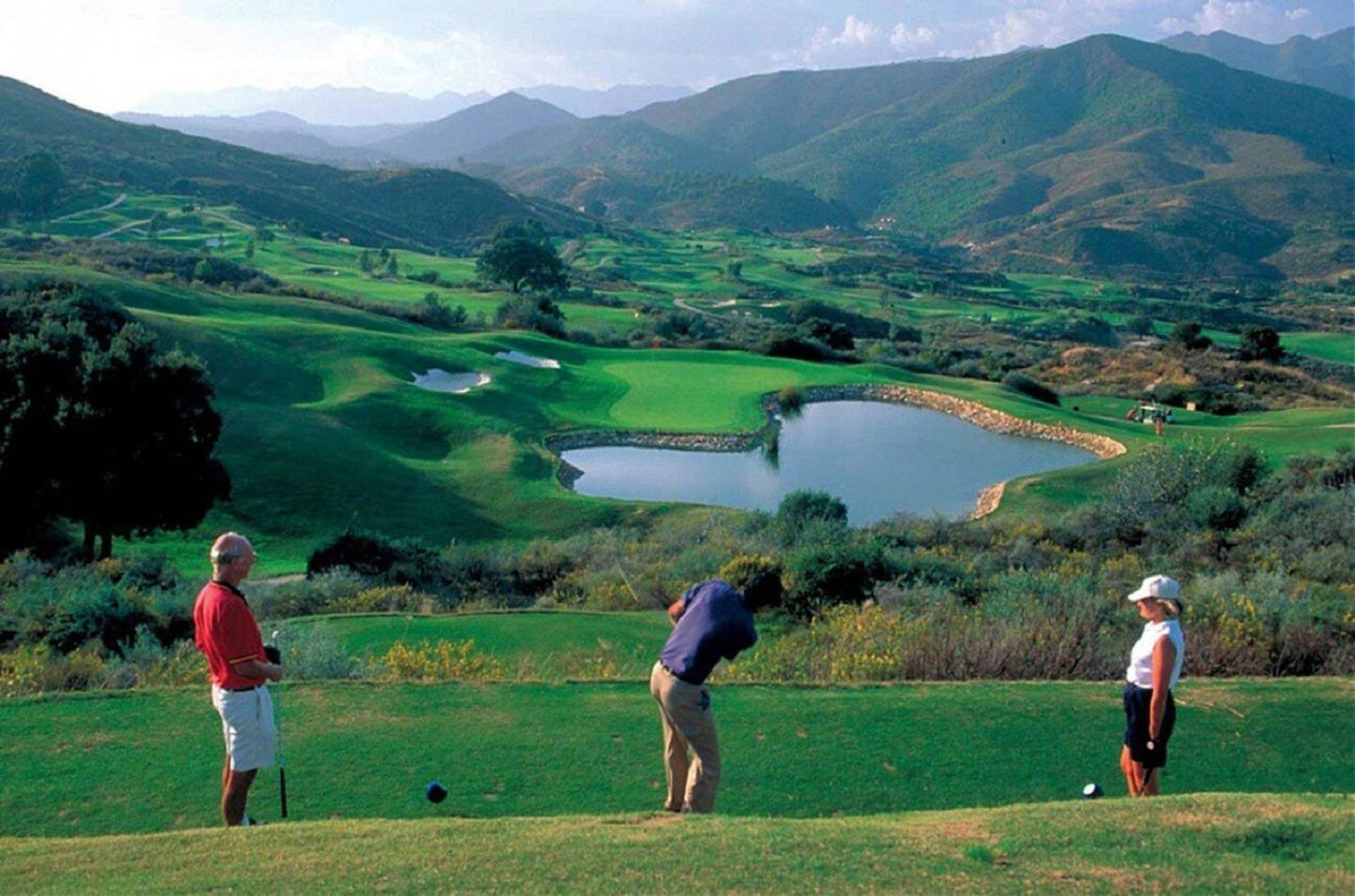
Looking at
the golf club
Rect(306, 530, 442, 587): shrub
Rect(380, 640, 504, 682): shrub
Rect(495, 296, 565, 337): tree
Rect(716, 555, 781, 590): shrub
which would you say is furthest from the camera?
Rect(495, 296, 565, 337): tree

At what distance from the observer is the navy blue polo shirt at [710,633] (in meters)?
→ 6.99

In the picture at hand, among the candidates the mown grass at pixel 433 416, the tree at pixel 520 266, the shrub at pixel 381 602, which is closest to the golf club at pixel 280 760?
the shrub at pixel 381 602

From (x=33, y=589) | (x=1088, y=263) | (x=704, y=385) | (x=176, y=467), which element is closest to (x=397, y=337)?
(x=704, y=385)

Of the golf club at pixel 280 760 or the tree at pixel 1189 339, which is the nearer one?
the golf club at pixel 280 760

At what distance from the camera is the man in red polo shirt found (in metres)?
7.02

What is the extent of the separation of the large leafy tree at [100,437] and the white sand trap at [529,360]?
2178 centimetres

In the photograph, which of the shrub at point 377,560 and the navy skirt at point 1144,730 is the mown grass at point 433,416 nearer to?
the shrub at point 377,560

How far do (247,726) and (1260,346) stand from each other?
74475 mm

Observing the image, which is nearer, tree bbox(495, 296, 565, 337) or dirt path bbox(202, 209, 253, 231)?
tree bbox(495, 296, 565, 337)

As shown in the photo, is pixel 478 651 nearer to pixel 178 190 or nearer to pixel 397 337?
pixel 397 337

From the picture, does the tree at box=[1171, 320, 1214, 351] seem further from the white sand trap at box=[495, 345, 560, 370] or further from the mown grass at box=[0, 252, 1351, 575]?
the white sand trap at box=[495, 345, 560, 370]

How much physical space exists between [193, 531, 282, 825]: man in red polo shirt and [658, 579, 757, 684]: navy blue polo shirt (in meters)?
2.52

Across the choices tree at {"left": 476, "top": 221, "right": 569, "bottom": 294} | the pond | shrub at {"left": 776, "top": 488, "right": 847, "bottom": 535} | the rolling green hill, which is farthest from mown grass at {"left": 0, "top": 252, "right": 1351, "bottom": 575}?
the rolling green hill

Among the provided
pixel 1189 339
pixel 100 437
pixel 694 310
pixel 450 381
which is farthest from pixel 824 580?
pixel 694 310
